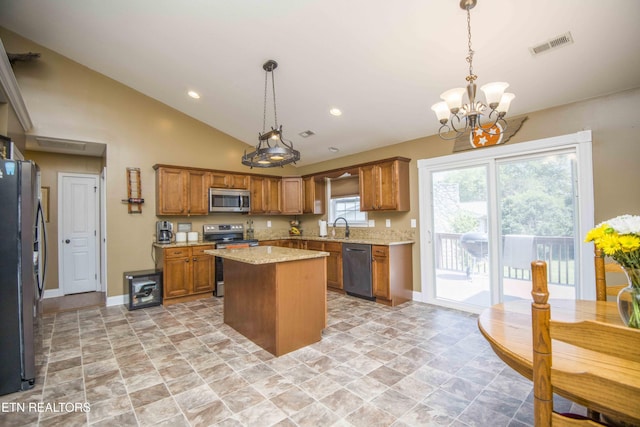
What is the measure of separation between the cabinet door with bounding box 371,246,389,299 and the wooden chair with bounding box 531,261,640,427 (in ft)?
11.4

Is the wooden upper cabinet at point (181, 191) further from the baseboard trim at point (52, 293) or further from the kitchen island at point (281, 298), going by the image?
the baseboard trim at point (52, 293)

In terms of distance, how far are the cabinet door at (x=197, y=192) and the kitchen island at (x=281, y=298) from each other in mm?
2137

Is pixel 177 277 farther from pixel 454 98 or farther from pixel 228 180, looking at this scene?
pixel 454 98

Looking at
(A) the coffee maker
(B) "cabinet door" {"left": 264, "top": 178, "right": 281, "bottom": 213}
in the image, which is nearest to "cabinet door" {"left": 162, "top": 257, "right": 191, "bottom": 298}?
(A) the coffee maker

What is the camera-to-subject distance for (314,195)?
6.11m

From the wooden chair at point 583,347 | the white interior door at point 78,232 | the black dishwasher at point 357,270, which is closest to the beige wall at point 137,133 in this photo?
the black dishwasher at point 357,270

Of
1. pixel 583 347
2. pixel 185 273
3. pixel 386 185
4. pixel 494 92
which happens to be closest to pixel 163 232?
pixel 185 273

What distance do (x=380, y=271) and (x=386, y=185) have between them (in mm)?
1355

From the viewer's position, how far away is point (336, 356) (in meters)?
2.79

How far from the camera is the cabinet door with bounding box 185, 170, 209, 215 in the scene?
5.06m

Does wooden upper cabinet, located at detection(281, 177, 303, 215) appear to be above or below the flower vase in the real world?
above

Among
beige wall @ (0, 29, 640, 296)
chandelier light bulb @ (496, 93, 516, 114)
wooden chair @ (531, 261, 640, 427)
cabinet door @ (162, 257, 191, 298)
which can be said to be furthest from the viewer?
cabinet door @ (162, 257, 191, 298)

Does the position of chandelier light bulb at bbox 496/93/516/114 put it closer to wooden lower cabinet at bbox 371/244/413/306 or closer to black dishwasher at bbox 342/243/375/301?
wooden lower cabinet at bbox 371/244/413/306

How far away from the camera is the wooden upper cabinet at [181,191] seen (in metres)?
4.79
